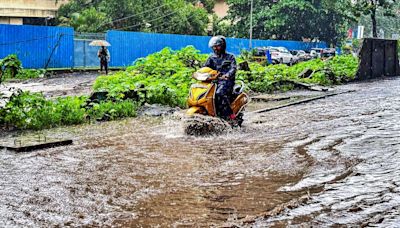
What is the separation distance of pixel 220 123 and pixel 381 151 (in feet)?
10.3

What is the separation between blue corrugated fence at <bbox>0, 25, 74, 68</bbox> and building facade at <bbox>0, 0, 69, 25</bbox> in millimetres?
6874

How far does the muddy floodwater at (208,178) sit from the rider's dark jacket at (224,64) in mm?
1231

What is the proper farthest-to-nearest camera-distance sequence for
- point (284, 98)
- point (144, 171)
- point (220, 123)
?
point (284, 98)
point (220, 123)
point (144, 171)

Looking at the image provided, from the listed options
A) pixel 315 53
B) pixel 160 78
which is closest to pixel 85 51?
pixel 160 78

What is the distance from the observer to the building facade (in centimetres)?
3631

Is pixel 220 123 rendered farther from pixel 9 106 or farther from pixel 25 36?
pixel 25 36

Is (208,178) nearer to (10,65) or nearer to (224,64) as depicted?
(224,64)

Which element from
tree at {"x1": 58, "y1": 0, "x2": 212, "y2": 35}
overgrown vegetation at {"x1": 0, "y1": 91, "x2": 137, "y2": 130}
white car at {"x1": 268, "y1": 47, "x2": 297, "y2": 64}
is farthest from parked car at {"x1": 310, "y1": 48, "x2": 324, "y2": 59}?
overgrown vegetation at {"x1": 0, "y1": 91, "x2": 137, "y2": 130}

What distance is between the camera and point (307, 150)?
8586 mm

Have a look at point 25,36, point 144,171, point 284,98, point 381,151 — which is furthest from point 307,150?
point 25,36

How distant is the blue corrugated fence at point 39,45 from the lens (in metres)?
28.6

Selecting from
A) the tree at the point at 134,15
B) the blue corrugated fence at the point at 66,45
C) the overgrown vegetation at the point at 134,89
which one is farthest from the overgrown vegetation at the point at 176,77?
the tree at the point at 134,15

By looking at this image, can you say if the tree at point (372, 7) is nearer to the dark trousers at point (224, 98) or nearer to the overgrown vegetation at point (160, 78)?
Answer: the overgrown vegetation at point (160, 78)

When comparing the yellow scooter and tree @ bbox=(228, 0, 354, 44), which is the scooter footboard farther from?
tree @ bbox=(228, 0, 354, 44)
